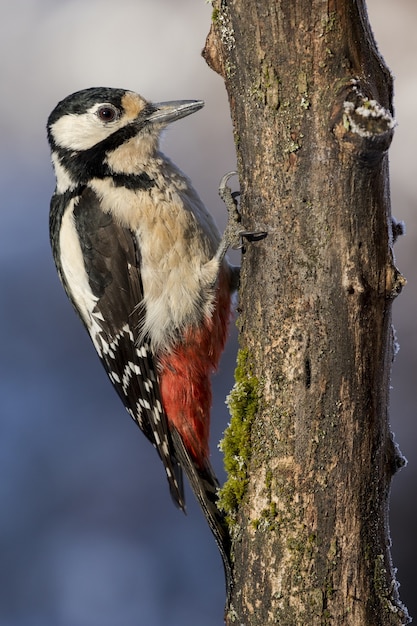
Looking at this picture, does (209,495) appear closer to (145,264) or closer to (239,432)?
(239,432)

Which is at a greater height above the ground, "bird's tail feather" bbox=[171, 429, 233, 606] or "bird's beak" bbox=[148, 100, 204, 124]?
"bird's beak" bbox=[148, 100, 204, 124]

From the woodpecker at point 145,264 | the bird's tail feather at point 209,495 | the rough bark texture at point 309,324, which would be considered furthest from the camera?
the woodpecker at point 145,264

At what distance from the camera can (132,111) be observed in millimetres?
2293

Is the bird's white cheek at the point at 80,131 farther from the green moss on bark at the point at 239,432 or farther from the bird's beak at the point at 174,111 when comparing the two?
the green moss on bark at the point at 239,432

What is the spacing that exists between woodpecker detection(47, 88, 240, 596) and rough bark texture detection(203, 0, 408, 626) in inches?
15.6

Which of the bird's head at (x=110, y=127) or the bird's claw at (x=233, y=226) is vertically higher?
the bird's head at (x=110, y=127)

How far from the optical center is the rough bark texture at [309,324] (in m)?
1.50

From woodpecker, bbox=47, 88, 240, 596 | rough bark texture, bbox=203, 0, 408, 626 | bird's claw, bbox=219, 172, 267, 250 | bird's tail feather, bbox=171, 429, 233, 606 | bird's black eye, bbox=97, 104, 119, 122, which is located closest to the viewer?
rough bark texture, bbox=203, 0, 408, 626

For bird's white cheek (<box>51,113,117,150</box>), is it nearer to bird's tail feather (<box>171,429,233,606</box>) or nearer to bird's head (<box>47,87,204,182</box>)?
bird's head (<box>47,87,204,182</box>)

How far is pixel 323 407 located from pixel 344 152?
55 centimetres

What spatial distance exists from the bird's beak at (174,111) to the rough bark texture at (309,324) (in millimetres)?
543

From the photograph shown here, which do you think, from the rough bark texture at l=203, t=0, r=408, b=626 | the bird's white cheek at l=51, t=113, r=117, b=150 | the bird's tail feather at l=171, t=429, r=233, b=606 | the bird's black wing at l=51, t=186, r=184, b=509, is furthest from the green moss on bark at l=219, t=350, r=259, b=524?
the bird's white cheek at l=51, t=113, r=117, b=150

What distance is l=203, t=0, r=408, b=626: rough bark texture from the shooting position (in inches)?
59.2

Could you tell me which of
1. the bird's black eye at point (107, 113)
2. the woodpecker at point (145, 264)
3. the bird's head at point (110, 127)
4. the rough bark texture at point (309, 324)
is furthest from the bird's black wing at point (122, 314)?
the rough bark texture at point (309, 324)
